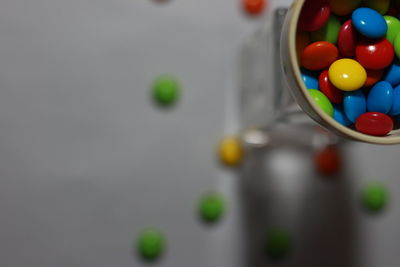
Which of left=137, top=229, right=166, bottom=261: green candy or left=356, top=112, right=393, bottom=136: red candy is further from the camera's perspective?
left=137, top=229, right=166, bottom=261: green candy

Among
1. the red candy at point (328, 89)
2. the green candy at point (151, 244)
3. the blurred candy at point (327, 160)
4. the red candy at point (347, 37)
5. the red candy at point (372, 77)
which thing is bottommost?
the green candy at point (151, 244)

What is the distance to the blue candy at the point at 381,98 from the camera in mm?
562

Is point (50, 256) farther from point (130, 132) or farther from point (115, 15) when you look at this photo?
point (115, 15)

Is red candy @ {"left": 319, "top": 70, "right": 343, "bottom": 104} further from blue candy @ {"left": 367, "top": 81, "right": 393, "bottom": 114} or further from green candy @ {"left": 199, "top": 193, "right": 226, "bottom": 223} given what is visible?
green candy @ {"left": 199, "top": 193, "right": 226, "bottom": 223}

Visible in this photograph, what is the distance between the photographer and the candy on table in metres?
0.58

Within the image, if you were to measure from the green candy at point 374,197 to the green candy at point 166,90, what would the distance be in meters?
0.35

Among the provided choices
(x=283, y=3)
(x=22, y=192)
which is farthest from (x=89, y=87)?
(x=283, y=3)

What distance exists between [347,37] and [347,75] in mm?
57

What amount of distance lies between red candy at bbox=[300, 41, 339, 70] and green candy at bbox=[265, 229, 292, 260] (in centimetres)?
36

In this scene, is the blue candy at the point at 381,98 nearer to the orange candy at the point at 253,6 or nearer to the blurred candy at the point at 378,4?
the blurred candy at the point at 378,4

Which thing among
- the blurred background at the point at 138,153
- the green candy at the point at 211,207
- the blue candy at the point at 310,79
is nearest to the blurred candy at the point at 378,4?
the blue candy at the point at 310,79

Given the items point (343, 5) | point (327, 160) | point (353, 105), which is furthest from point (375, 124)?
point (327, 160)

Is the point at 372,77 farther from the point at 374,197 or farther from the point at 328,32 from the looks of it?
the point at 374,197

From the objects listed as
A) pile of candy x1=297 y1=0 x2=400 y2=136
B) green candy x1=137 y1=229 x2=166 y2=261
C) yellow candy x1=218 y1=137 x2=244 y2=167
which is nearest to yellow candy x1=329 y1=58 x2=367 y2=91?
pile of candy x1=297 y1=0 x2=400 y2=136
